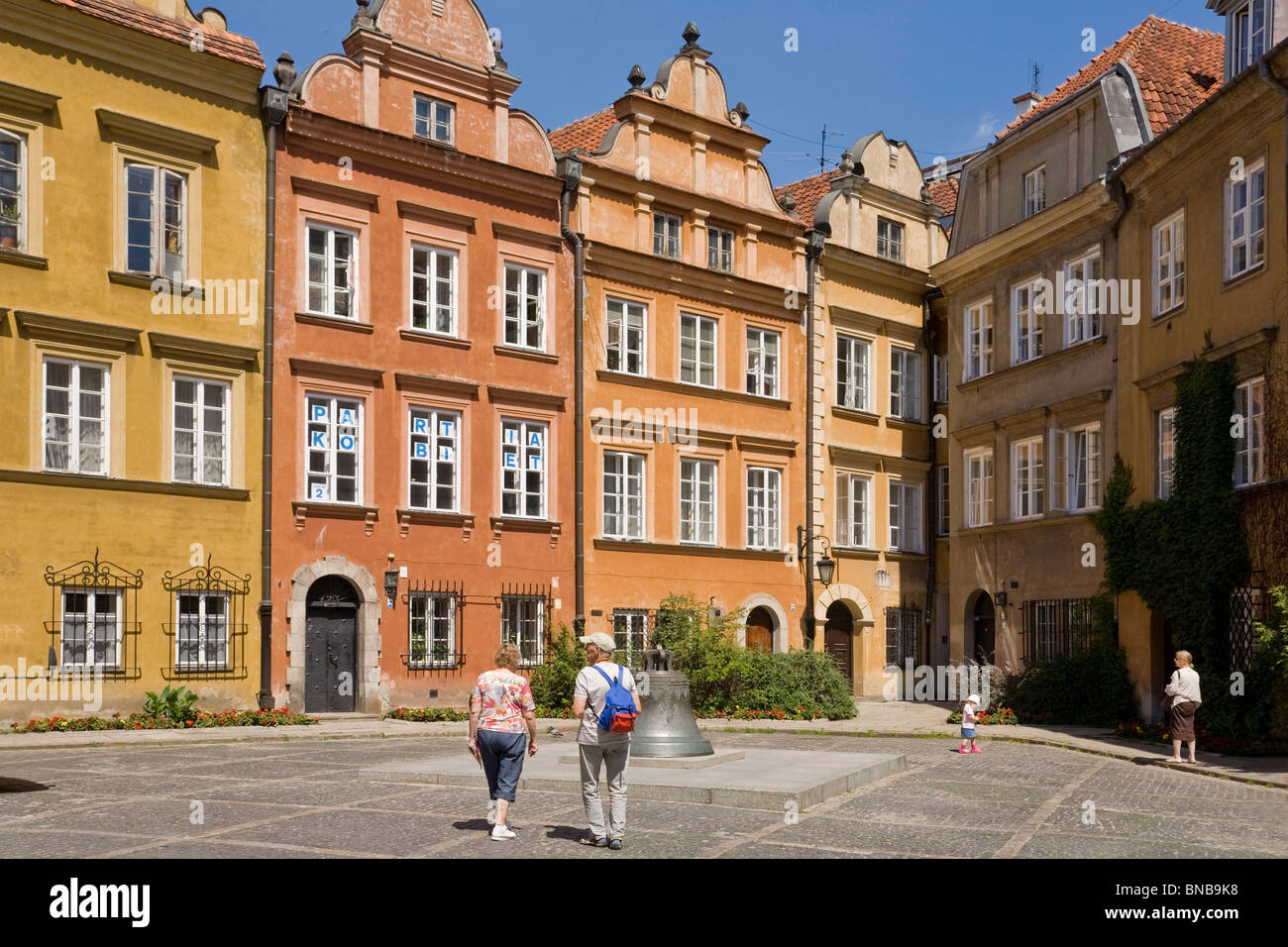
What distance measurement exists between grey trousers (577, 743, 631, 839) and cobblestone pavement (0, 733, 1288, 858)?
0.97 ft

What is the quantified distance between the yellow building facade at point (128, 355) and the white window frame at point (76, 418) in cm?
4

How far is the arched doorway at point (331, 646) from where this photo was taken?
28172 mm

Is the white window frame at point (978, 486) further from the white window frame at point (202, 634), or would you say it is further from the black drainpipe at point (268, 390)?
the white window frame at point (202, 634)

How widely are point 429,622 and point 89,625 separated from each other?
6864 mm

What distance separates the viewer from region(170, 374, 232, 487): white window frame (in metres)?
26.3

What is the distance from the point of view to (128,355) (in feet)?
84.1

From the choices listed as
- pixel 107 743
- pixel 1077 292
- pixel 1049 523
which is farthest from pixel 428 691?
pixel 1077 292

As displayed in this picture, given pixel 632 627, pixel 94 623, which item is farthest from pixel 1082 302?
pixel 94 623

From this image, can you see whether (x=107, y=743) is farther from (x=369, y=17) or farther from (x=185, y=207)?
(x=369, y=17)

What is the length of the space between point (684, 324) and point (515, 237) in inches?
199

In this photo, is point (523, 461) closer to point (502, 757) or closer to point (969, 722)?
point (969, 722)

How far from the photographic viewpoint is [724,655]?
29.0 m

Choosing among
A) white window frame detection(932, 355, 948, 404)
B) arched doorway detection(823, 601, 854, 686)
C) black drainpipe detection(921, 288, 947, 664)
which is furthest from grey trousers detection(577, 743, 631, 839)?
white window frame detection(932, 355, 948, 404)

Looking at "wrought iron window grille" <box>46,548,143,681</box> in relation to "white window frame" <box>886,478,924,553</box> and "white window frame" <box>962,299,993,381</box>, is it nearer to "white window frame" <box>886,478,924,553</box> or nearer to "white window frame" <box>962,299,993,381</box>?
"white window frame" <box>962,299,993,381</box>
